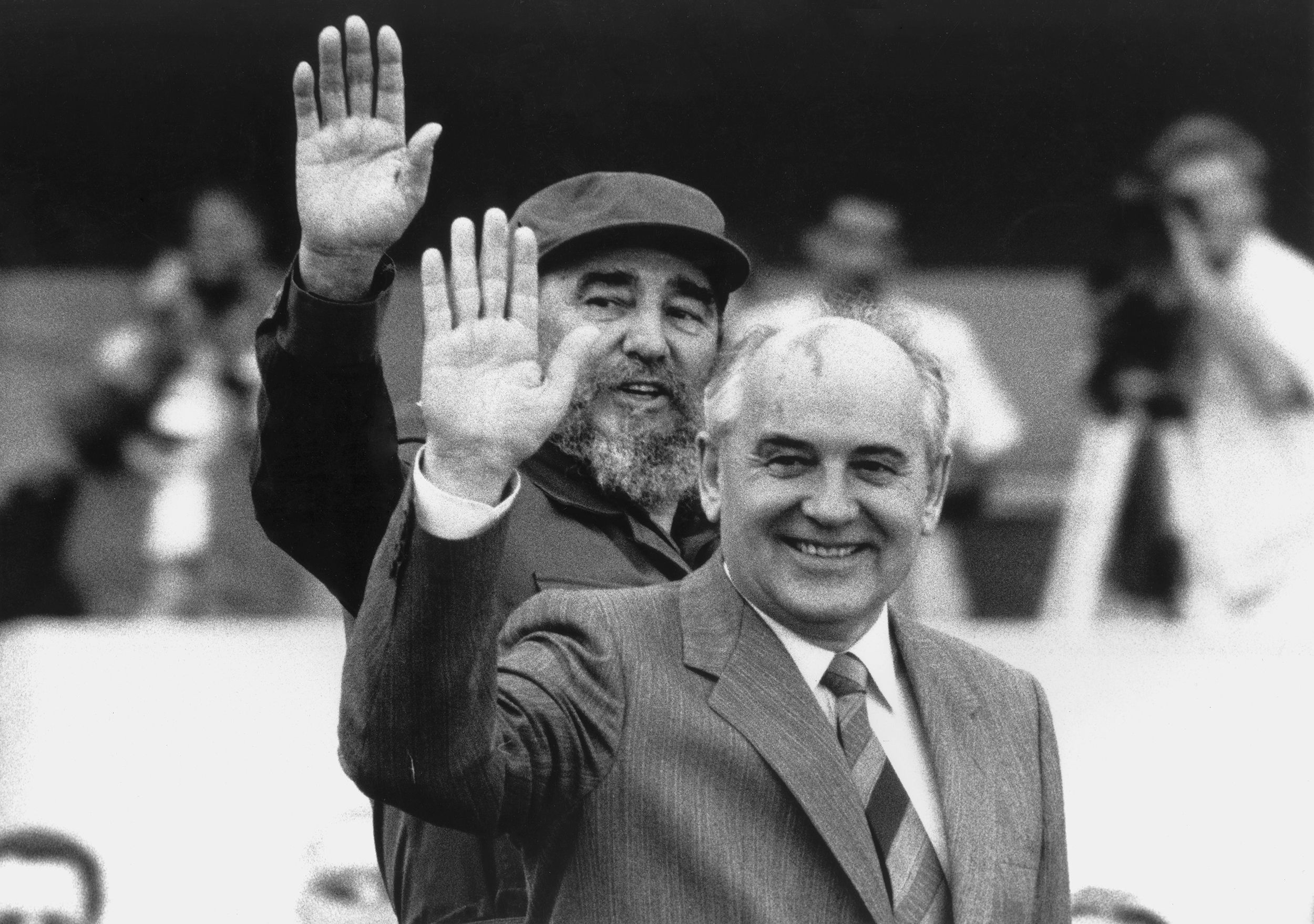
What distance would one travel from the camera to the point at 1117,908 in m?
4.32

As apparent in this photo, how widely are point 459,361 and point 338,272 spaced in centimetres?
69

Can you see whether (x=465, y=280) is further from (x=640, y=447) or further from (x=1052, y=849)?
(x=640, y=447)

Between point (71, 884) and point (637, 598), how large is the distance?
259 cm

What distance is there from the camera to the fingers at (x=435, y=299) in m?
1.92

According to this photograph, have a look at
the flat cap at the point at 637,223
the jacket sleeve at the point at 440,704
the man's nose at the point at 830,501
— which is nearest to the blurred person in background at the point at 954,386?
the flat cap at the point at 637,223

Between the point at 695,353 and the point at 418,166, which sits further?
the point at 695,353

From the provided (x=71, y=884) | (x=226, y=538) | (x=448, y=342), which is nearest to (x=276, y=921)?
(x=71, y=884)

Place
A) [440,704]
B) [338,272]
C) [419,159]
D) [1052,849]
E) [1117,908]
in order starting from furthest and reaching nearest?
[1117,908] < [338,272] < [419,159] < [1052,849] < [440,704]

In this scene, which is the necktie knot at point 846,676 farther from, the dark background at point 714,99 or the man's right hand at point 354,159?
the dark background at point 714,99

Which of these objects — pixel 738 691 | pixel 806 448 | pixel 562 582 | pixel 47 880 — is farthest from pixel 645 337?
pixel 47 880

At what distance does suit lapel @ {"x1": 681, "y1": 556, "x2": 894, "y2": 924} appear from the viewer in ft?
6.54

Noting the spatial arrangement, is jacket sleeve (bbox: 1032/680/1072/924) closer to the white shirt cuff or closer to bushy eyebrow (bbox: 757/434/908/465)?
bushy eyebrow (bbox: 757/434/908/465)

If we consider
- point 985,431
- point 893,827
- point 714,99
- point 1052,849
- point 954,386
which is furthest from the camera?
point 714,99

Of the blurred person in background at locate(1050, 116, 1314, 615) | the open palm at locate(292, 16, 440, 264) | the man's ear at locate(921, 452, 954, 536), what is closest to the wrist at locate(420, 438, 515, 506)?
the man's ear at locate(921, 452, 954, 536)
